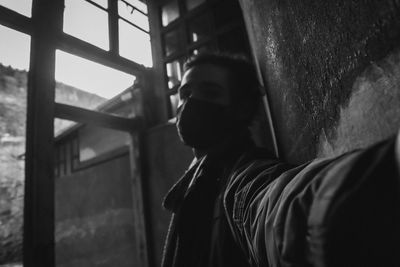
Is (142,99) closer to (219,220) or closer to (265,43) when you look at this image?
(265,43)

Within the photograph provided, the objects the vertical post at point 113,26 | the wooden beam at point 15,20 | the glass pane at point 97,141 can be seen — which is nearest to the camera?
the wooden beam at point 15,20

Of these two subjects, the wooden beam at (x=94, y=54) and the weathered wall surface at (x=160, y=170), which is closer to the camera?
the wooden beam at (x=94, y=54)

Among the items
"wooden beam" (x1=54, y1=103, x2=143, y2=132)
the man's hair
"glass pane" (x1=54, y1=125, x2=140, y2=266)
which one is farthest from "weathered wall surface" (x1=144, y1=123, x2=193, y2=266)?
the man's hair

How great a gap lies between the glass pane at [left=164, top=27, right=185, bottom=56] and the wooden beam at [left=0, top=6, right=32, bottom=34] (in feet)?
5.97

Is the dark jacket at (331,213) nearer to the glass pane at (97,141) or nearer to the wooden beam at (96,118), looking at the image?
the wooden beam at (96,118)

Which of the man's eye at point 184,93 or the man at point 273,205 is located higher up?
the man's eye at point 184,93

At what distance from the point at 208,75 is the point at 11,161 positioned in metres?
9.96

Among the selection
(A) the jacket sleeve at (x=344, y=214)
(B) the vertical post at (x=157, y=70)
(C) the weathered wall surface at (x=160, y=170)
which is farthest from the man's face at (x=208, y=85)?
(B) the vertical post at (x=157, y=70)

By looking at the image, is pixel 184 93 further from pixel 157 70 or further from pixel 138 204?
pixel 157 70

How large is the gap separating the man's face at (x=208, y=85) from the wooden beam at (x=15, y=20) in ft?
6.97

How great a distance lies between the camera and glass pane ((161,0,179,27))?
12.8ft

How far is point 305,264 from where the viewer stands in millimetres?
336

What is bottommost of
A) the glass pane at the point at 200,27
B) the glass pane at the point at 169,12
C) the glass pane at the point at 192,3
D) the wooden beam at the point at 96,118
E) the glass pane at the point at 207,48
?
the wooden beam at the point at 96,118

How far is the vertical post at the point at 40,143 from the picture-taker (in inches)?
88.5
